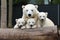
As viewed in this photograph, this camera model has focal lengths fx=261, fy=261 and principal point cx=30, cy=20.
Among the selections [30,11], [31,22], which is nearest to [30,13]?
[30,11]

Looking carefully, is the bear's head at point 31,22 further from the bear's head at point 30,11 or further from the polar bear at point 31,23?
the bear's head at point 30,11

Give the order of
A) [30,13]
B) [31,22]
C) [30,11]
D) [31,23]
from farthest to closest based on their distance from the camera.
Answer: [30,11] < [30,13] < [31,23] < [31,22]

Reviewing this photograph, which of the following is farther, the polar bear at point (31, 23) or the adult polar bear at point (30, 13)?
the adult polar bear at point (30, 13)

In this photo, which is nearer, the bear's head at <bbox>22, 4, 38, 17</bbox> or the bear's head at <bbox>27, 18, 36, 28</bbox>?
the bear's head at <bbox>27, 18, 36, 28</bbox>

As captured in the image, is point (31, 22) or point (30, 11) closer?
point (31, 22)

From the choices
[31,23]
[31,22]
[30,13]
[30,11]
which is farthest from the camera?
[30,11]

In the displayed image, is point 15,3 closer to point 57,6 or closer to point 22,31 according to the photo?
point 57,6

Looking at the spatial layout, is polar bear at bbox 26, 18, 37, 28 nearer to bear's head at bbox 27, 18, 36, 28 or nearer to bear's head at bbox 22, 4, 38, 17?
bear's head at bbox 27, 18, 36, 28

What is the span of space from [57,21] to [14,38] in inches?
555

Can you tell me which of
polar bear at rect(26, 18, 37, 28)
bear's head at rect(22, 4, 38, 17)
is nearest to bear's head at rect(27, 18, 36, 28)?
polar bear at rect(26, 18, 37, 28)

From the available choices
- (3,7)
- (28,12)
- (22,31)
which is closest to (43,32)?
(22,31)

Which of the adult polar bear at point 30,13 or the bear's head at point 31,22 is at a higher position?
the adult polar bear at point 30,13

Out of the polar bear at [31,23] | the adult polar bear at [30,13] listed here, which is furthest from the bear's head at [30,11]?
the polar bear at [31,23]

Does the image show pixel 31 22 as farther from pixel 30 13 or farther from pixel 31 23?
pixel 30 13
